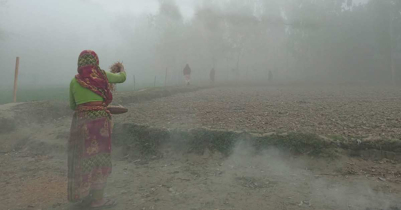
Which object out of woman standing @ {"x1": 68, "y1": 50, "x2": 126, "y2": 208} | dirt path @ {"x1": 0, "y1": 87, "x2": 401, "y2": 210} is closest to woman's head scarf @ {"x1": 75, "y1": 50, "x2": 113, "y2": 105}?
woman standing @ {"x1": 68, "y1": 50, "x2": 126, "y2": 208}

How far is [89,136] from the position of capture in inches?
150

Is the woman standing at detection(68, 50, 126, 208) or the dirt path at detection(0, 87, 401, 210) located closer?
the woman standing at detection(68, 50, 126, 208)

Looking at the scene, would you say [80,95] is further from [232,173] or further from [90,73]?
[232,173]

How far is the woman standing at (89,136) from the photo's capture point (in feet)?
12.3

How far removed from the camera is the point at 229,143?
220 inches

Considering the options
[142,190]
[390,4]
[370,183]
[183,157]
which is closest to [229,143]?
[183,157]

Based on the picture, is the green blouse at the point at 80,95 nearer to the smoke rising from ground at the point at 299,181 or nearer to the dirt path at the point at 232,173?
the dirt path at the point at 232,173

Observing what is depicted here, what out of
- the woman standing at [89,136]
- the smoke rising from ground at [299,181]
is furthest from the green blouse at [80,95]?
the smoke rising from ground at [299,181]

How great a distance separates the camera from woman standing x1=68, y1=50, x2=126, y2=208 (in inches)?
148

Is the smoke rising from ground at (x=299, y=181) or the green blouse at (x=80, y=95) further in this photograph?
the green blouse at (x=80, y=95)

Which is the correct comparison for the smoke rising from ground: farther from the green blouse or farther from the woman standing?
the green blouse

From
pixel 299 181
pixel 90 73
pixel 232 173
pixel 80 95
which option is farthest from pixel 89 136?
pixel 299 181

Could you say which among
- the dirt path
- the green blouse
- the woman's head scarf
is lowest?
the dirt path

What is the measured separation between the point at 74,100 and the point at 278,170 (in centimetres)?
319
